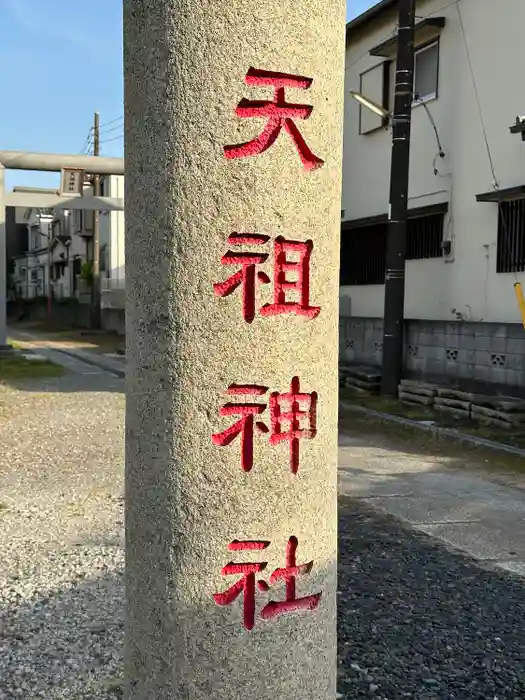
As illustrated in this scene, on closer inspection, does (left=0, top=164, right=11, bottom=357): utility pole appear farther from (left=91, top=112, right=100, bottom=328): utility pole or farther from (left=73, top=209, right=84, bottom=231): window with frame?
(left=73, top=209, right=84, bottom=231): window with frame

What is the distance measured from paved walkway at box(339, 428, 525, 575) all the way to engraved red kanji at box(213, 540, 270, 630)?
10.1ft

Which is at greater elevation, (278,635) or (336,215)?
(336,215)

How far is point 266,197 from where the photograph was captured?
2104 mm

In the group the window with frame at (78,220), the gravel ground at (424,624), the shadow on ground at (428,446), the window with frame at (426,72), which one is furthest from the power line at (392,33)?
the window with frame at (78,220)

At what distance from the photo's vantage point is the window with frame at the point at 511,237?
10.4 meters

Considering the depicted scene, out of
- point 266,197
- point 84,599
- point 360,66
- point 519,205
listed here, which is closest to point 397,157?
point 519,205

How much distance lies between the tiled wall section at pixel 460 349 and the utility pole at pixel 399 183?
44 cm

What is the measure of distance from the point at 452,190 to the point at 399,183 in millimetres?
1121

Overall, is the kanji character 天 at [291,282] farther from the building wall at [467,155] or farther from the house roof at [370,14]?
the house roof at [370,14]

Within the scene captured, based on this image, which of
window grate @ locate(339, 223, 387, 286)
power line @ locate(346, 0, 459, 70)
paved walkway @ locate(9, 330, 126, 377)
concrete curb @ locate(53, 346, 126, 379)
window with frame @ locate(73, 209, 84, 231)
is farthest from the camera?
window with frame @ locate(73, 209, 84, 231)

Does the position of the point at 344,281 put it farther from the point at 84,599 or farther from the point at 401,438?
the point at 84,599

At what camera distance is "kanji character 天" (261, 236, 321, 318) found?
214 cm

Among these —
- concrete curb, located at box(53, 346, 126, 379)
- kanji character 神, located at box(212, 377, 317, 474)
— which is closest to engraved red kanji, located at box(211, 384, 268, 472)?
kanji character 神, located at box(212, 377, 317, 474)

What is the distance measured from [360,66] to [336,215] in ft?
44.3
